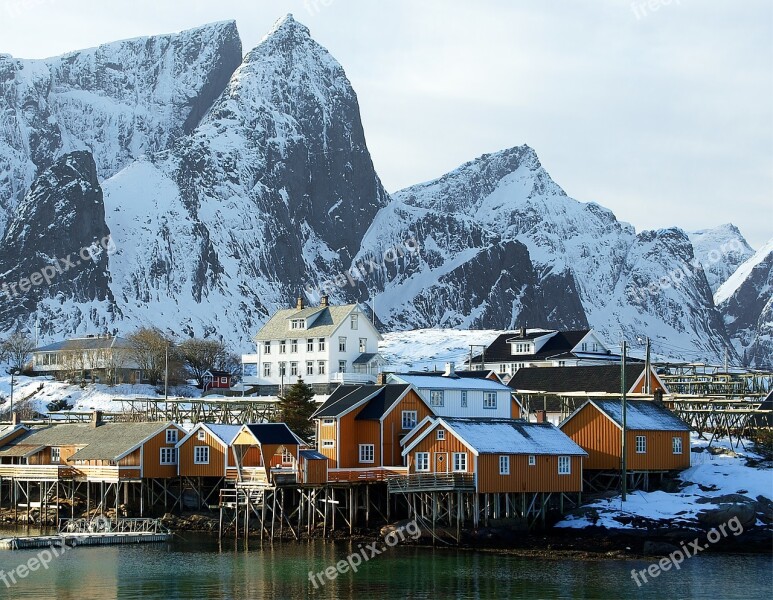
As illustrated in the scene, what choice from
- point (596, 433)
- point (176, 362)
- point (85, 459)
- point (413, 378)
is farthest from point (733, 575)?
point (176, 362)

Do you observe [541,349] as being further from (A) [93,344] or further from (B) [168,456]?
(B) [168,456]

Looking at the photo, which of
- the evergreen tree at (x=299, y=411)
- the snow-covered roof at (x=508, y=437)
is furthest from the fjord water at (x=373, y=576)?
the evergreen tree at (x=299, y=411)

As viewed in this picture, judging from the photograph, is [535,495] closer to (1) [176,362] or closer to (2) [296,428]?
(2) [296,428]

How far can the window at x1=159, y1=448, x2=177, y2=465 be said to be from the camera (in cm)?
7856

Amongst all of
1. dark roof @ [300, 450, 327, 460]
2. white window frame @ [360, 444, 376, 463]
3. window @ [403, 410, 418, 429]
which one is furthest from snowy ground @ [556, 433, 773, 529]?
dark roof @ [300, 450, 327, 460]

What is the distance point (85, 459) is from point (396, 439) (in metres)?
19.7

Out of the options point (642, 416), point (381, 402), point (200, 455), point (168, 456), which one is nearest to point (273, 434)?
point (381, 402)

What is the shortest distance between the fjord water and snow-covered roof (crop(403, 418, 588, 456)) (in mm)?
6141

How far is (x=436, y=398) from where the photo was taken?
78.6 metres

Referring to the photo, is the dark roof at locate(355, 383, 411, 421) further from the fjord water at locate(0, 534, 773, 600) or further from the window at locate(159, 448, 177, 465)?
the window at locate(159, 448, 177, 465)

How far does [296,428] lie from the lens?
80562 millimetres

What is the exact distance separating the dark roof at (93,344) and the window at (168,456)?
6321cm

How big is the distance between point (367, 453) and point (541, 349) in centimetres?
6607

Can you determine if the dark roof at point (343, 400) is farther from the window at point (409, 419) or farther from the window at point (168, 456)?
the window at point (168, 456)
